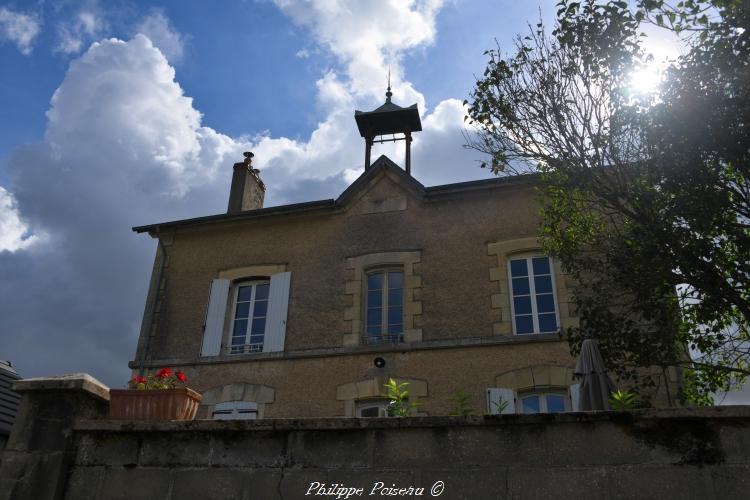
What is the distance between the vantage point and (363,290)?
11922 mm

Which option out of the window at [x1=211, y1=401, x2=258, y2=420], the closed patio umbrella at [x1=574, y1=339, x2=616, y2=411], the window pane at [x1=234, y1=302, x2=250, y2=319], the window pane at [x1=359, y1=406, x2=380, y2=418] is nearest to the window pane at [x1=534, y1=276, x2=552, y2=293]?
the window pane at [x1=359, y1=406, x2=380, y2=418]

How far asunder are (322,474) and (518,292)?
6953mm

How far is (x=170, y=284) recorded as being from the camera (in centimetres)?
1304

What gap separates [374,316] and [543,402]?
10.5 feet

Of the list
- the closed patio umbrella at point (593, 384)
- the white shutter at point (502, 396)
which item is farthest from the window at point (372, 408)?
the closed patio umbrella at point (593, 384)

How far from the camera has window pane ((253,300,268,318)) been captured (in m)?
12.4

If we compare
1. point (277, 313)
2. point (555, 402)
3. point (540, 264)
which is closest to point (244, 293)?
point (277, 313)

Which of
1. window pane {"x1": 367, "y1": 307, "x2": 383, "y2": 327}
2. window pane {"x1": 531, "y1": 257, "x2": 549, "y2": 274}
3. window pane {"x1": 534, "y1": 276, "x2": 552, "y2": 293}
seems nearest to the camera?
window pane {"x1": 534, "y1": 276, "x2": 552, "y2": 293}

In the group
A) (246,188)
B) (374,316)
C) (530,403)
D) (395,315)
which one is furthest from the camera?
(246,188)

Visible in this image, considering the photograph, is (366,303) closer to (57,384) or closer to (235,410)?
(235,410)

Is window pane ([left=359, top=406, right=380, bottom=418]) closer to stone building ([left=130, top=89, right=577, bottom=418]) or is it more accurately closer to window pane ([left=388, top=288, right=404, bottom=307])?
stone building ([left=130, top=89, right=577, bottom=418])

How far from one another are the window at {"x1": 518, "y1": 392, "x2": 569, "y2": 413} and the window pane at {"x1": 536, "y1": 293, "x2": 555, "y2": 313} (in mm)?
1381

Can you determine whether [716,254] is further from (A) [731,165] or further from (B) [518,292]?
(B) [518,292]

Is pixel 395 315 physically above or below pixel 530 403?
above
